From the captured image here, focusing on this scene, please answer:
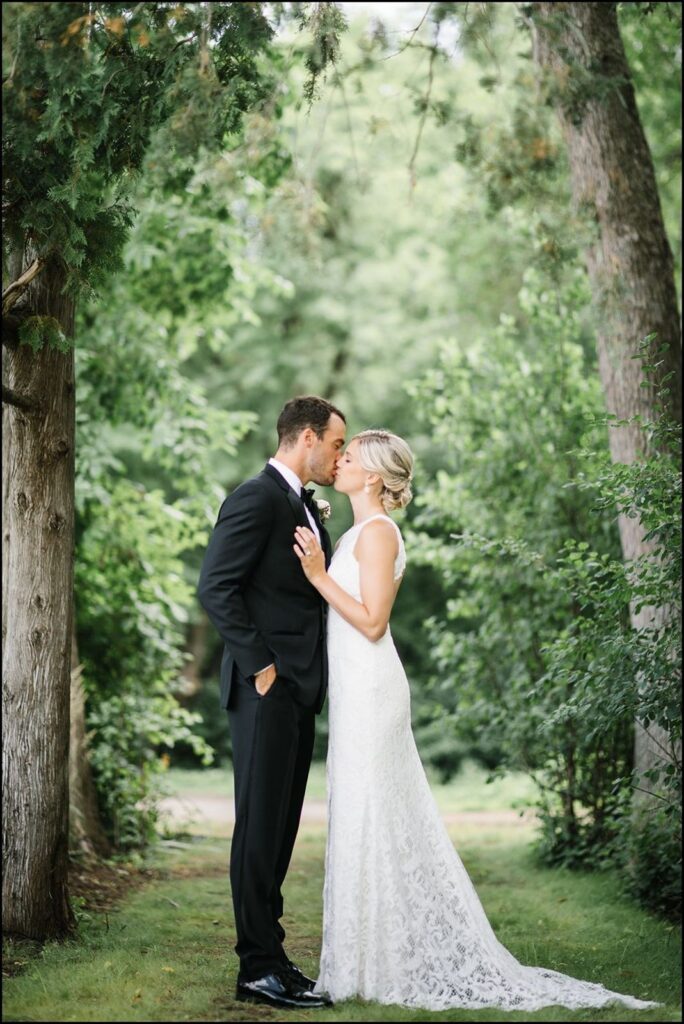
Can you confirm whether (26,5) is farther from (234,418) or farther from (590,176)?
(234,418)

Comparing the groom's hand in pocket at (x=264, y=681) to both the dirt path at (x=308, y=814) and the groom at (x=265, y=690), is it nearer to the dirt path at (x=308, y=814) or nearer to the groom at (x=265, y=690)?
the groom at (x=265, y=690)

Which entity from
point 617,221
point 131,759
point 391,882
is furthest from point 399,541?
point 131,759

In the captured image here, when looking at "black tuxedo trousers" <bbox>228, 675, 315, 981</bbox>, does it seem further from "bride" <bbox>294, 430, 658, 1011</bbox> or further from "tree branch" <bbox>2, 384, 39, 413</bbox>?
"tree branch" <bbox>2, 384, 39, 413</bbox>

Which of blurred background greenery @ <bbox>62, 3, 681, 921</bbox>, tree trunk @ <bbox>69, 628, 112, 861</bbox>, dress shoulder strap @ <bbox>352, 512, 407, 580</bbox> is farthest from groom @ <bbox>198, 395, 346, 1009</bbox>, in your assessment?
tree trunk @ <bbox>69, 628, 112, 861</bbox>

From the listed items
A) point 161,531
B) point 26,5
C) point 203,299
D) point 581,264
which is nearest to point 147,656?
point 161,531

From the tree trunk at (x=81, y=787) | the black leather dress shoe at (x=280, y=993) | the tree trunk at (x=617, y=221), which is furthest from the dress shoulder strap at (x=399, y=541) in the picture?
the tree trunk at (x=81, y=787)

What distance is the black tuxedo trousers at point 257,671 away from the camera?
4.32 meters

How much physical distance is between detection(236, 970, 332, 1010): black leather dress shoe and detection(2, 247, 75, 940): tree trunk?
1.33m

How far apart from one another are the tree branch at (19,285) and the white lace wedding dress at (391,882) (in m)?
1.84

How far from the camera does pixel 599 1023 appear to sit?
3.88 m

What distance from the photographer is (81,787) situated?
26.2 feet

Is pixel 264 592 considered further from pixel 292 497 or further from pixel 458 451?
pixel 458 451

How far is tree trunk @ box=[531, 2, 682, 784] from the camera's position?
22.5ft

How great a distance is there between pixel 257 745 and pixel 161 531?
17.3ft
